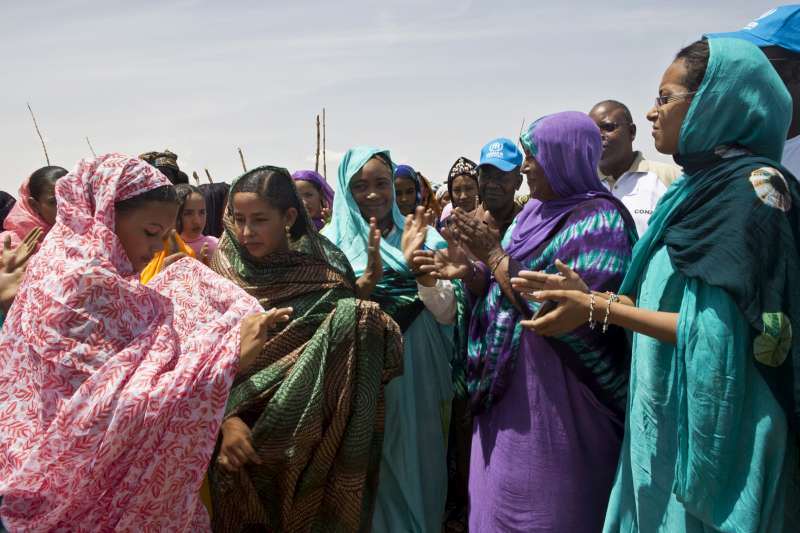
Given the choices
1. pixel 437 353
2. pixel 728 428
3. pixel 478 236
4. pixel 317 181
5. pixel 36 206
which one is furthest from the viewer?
pixel 317 181

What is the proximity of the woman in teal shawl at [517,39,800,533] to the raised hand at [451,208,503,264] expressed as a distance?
1.86 feet

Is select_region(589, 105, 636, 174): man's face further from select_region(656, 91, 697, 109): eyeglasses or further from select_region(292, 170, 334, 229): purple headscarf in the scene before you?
select_region(656, 91, 697, 109): eyeglasses

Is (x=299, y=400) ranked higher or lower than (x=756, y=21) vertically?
lower

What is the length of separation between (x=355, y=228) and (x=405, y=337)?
0.70 m

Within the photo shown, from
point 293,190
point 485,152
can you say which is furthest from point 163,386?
point 485,152

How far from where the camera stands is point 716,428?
2.02 m

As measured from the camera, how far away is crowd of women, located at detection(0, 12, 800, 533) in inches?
80.0

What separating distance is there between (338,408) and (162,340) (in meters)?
0.86

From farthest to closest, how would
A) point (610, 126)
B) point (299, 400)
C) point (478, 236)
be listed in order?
point (610, 126)
point (478, 236)
point (299, 400)

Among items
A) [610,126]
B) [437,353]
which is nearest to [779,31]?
[610,126]

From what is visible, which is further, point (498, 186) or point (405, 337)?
point (498, 186)

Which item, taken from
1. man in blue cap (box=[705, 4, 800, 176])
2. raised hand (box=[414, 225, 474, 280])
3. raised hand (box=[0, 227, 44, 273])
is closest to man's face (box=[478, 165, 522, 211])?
raised hand (box=[414, 225, 474, 280])

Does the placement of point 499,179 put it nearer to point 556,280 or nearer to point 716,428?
point 556,280

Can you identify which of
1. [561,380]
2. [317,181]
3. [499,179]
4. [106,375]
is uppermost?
[106,375]
